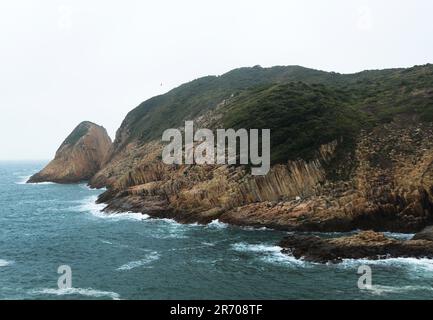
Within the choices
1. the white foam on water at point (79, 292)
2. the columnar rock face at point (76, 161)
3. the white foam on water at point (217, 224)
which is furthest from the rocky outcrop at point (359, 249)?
the columnar rock face at point (76, 161)

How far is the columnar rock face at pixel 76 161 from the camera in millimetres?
153125

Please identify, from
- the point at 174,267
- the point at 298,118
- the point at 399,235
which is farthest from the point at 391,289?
the point at 298,118

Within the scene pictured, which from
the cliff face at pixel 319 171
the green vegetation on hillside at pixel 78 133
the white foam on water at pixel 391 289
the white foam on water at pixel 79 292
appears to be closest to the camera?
the white foam on water at pixel 391 289

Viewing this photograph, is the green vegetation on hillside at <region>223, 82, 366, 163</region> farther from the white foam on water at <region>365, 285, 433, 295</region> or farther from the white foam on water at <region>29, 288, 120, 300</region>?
the white foam on water at <region>29, 288, 120, 300</region>

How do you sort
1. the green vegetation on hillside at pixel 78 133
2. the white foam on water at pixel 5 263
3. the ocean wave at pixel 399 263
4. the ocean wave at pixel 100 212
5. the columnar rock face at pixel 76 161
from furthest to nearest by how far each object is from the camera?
the green vegetation on hillside at pixel 78 133
the columnar rock face at pixel 76 161
the ocean wave at pixel 100 212
the white foam on water at pixel 5 263
the ocean wave at pixel 399 263

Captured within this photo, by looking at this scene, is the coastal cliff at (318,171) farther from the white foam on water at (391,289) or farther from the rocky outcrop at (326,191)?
the white foam on water at (391,289)

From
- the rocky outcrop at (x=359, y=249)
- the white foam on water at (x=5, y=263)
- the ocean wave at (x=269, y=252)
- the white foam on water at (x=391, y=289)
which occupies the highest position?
the rocky outcrop at (x=359, y=249)

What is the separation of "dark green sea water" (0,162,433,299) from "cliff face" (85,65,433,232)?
19.8 ft

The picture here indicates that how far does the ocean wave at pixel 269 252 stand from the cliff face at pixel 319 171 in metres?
10.0

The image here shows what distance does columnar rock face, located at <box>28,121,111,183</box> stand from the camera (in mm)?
153125

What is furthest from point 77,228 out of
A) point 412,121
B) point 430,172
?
point 412,121

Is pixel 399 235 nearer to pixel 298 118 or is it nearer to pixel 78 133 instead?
pixel 298 118

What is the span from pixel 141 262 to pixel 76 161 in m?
117

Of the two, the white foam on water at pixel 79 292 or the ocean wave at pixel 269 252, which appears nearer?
the white foam on water at pixel 79 292
